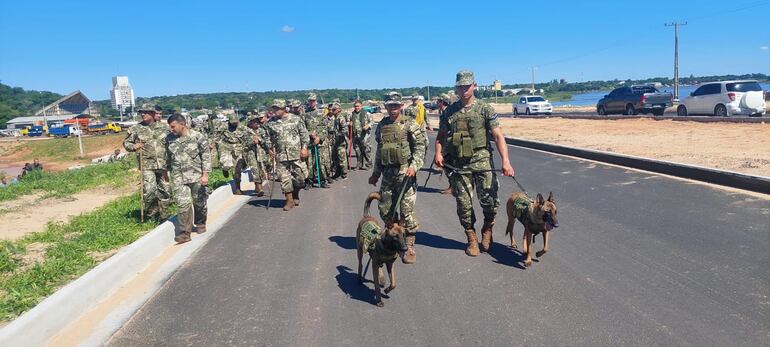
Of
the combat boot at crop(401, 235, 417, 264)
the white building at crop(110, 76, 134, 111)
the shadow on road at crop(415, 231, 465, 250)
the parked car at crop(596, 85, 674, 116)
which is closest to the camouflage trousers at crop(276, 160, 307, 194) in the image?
the shadow on road at crop(415, 231, 465, 250)

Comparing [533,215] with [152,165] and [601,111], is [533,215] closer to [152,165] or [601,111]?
[152,165]

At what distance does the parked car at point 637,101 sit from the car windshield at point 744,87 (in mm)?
6173

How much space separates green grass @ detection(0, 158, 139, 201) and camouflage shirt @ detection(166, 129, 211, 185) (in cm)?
685

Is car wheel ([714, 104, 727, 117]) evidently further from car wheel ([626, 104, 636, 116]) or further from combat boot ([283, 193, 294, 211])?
combat boot ([283, 193, 294, 211])

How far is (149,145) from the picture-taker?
8211 mm

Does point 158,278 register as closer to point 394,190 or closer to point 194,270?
point 194,270

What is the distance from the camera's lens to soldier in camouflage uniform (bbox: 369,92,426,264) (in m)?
5.86

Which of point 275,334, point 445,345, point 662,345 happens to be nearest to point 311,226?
point 275,334

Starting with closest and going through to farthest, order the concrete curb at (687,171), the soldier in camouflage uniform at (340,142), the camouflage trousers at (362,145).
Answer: the concrete curb at (687,171) < the soldier in camouflage uniform at (340,142) < the camouflage trousers at (362,145)

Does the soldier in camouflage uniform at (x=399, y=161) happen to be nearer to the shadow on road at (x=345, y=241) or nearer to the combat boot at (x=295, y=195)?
the shadow on road at (x=345, y=241)

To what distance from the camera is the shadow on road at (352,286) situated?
16.2 ft

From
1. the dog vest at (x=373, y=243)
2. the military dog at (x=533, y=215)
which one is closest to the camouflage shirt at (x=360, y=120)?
the military dog at (x=533, y=215)

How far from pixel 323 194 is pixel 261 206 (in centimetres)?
154

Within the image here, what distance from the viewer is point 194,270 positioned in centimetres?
598
